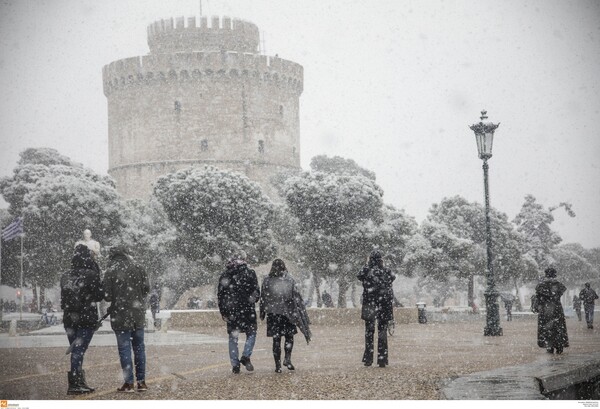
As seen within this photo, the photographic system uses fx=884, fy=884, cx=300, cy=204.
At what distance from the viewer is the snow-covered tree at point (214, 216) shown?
4294 centimetres

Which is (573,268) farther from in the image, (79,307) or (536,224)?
(79,307)

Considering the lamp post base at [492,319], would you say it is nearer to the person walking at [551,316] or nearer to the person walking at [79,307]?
the person walking at [551,316]

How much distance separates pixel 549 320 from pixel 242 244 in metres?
30.6

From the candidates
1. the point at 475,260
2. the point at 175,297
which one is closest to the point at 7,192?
the point at 175,297

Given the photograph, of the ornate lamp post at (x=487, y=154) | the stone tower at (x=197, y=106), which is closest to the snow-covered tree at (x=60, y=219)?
the stone tower at (x=197, y=106)

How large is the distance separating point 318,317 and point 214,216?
16.9m

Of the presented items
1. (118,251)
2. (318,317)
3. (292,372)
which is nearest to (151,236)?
(318,317)

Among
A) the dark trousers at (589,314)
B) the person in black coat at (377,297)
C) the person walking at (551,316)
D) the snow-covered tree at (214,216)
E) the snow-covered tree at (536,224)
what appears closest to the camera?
the person in black coat at (377,297)

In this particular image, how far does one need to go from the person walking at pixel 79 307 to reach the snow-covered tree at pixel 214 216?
3338 cm

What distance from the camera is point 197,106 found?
62.2 m

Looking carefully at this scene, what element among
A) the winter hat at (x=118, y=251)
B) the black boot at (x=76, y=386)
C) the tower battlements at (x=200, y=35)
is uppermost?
the tower battlements at (x=200, y=35)

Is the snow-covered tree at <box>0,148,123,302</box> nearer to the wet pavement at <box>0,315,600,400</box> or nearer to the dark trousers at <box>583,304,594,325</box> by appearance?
the wet pavement at <box>0,315,600,400</box>
